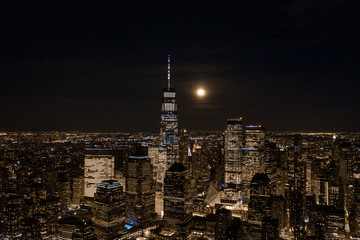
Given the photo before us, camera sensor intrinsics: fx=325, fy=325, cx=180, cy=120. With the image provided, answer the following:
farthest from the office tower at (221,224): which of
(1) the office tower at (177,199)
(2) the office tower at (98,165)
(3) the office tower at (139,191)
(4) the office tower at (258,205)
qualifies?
(2) the office tower at (98,165)

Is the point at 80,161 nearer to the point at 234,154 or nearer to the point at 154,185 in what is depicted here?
the point at 154,185

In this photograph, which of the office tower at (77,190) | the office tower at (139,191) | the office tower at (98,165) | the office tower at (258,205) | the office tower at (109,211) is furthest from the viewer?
the office tower at (98,165)

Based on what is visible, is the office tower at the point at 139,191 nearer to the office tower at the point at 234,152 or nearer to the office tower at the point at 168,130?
the office tower at the point at 168,130

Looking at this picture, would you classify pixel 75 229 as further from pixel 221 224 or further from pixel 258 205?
pixel 258 205

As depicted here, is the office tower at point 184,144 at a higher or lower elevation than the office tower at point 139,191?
higher

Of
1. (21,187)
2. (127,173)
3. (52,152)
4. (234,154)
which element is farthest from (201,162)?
(21,187)
